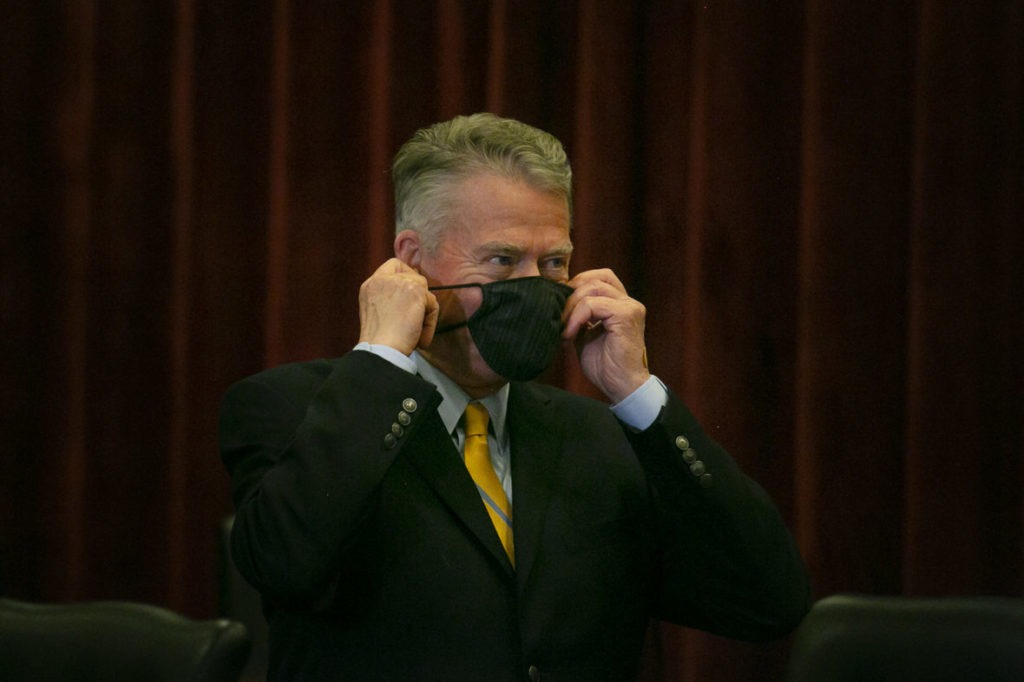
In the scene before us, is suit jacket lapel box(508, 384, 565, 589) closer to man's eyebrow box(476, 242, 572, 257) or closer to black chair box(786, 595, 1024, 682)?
man's eyebrow box(476, 242, 572, 257)

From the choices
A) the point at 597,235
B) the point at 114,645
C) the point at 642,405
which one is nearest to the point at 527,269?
the point at 642,405

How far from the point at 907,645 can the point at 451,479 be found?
81 centimetres

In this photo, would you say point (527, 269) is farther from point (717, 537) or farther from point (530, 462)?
point (717, 537)

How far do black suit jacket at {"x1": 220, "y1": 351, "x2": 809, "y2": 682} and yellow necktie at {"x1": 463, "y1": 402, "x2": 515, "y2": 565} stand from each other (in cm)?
3

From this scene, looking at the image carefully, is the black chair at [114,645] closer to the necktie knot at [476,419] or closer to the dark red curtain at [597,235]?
the necktie knot at [476,419]

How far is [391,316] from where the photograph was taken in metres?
1.67

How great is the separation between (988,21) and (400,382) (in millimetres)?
1804

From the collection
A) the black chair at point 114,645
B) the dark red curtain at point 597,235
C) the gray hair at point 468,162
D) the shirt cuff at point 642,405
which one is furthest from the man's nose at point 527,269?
the dark red curtain at point 597,235

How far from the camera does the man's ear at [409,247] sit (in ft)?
6.12

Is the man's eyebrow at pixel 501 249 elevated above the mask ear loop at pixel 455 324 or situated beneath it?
elevated above

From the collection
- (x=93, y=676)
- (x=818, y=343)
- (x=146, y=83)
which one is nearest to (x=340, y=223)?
(x=146, y=83)

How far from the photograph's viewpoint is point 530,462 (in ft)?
5.81

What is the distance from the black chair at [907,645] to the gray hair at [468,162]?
80 centimetres

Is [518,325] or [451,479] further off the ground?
[518,325]
